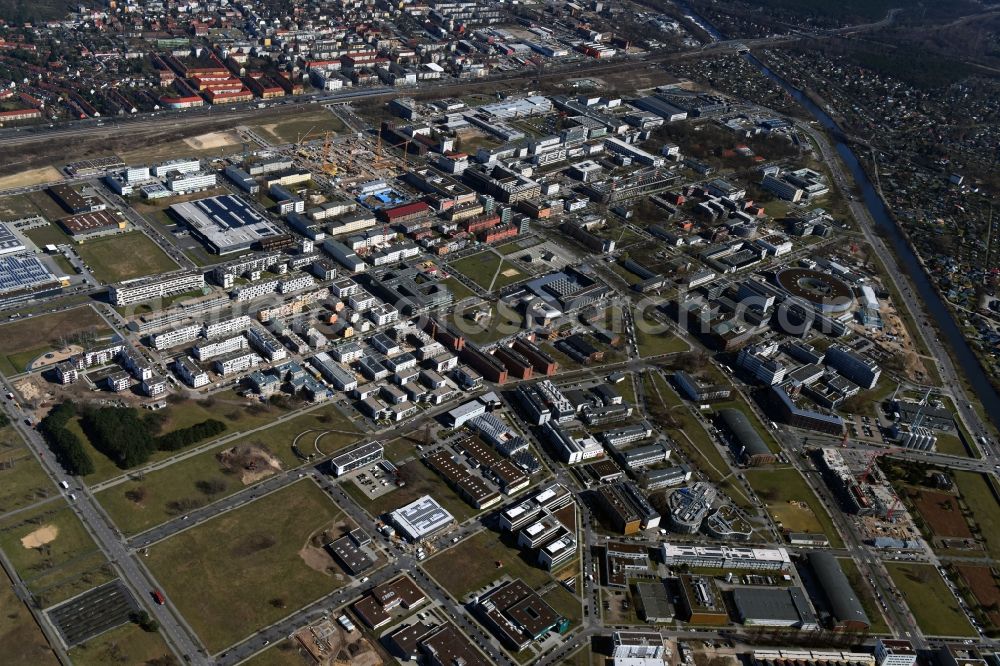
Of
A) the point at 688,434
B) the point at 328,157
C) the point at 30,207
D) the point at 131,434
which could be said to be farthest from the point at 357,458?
the point at 328,157

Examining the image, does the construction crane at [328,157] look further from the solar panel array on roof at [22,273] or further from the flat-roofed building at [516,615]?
the flat-roofed building at [516,615]

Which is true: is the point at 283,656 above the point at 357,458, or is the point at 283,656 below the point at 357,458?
below

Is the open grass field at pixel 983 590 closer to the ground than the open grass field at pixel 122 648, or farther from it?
farther from it

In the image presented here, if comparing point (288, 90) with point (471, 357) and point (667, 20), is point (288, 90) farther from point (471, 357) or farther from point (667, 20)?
point (667, 20)

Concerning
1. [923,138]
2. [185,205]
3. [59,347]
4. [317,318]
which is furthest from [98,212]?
[923,138]

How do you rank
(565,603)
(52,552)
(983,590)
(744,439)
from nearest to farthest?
(52,552) → (565,603) → (983,590) → (744,439)

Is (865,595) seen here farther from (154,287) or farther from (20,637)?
(154,287)

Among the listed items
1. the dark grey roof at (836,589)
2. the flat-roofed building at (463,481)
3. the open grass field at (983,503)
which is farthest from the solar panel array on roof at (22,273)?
the open grass field at (983,503)

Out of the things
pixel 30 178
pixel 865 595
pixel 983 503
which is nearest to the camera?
pixel 865 595
